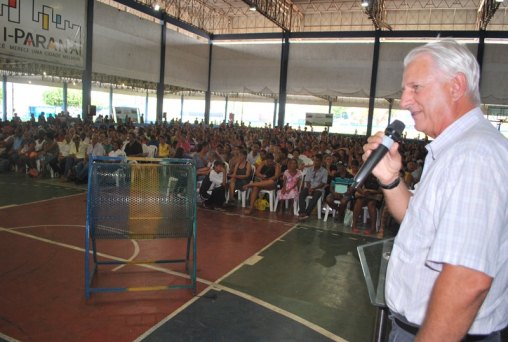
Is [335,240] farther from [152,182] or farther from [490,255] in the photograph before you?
[490,255]

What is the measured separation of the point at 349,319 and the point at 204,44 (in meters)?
25.6

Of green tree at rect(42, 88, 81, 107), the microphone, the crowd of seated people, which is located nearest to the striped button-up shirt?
the microphone

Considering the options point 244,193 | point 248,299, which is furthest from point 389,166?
point 244,193

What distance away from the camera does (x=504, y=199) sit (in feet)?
3.01

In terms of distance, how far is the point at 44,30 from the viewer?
15.8 m

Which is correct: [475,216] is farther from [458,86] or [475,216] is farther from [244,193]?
[244,193]

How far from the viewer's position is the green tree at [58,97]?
38.6m

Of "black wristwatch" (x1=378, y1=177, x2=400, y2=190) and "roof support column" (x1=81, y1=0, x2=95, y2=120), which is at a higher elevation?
"roof support column" (x1=81, y1=0, x2=95, y2=120)

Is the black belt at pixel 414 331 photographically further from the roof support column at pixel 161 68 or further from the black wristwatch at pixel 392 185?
the roof support column at pixel 161 68

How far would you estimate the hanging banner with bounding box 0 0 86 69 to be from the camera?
14523 mm

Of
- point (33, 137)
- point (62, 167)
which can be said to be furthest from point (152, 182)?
point (33, 137)

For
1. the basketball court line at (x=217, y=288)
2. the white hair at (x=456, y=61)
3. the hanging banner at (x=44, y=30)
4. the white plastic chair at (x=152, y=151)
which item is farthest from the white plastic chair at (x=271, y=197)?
the hanging banner at (x=44, y=30)

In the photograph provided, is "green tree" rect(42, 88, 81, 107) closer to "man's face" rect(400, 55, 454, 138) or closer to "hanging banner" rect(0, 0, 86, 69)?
"hanging banner" rect(0, 0, 86, 69)

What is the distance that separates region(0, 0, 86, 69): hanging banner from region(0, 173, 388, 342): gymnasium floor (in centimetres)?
1127
